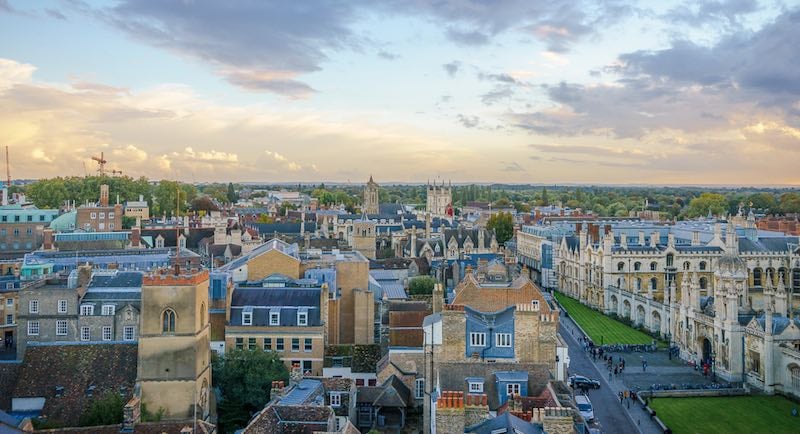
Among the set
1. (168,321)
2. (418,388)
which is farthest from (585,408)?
(168,321)

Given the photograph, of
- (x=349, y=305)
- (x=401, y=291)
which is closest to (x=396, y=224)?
(x=401, y=291)

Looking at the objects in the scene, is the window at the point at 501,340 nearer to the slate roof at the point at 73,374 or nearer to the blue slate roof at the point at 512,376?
the blue slate roof at the point at 512,376

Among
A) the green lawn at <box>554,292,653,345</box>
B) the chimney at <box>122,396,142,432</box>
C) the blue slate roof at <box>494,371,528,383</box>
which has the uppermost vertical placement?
the blue slate roof at <box>494,371,528,383</box>

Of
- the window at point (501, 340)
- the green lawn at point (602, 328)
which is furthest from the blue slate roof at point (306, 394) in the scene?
the green lawn at point (602, 328)

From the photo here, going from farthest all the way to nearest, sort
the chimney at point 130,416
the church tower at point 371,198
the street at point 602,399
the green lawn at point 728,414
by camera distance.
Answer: the church tower at point 371,198 < the street at point 602,399 < the green lawn at point 728,414 < the chimney at point 130,416

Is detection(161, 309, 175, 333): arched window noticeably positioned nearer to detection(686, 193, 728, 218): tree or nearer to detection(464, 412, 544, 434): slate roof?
detection(464, 412, 544, 434): slate roof

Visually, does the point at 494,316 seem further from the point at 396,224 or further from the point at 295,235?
the point at 396,224

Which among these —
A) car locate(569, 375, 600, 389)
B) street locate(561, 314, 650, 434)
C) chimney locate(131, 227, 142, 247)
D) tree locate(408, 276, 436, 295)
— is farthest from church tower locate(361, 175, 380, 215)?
car locate(569, 375, 600, 389)
